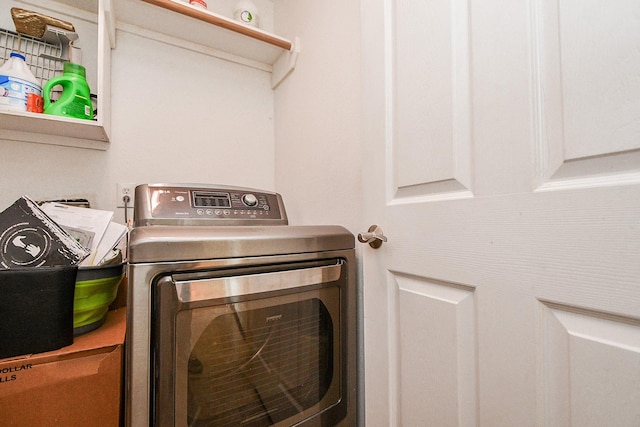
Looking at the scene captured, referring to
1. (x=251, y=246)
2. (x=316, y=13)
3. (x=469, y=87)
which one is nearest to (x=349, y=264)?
(x=251, y=246)

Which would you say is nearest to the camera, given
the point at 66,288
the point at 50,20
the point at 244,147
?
the point at 66,288

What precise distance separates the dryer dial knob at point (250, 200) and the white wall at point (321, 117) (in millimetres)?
278

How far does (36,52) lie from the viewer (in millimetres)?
1098

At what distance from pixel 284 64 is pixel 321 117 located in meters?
0.52

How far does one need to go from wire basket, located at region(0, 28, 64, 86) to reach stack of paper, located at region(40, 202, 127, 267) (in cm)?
55

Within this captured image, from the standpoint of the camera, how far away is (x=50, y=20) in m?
1.07

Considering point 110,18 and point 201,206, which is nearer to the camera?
point 201,206

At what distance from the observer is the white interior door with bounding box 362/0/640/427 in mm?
395

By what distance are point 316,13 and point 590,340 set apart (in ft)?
4.68

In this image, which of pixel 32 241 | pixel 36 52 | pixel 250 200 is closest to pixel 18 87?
pixel 36 52

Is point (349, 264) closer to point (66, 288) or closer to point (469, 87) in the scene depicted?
point (469, 87)

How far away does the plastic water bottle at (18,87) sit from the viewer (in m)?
0.94

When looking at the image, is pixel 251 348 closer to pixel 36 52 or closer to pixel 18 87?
pixel 18 87

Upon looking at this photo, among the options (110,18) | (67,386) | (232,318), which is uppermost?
(110,18)
